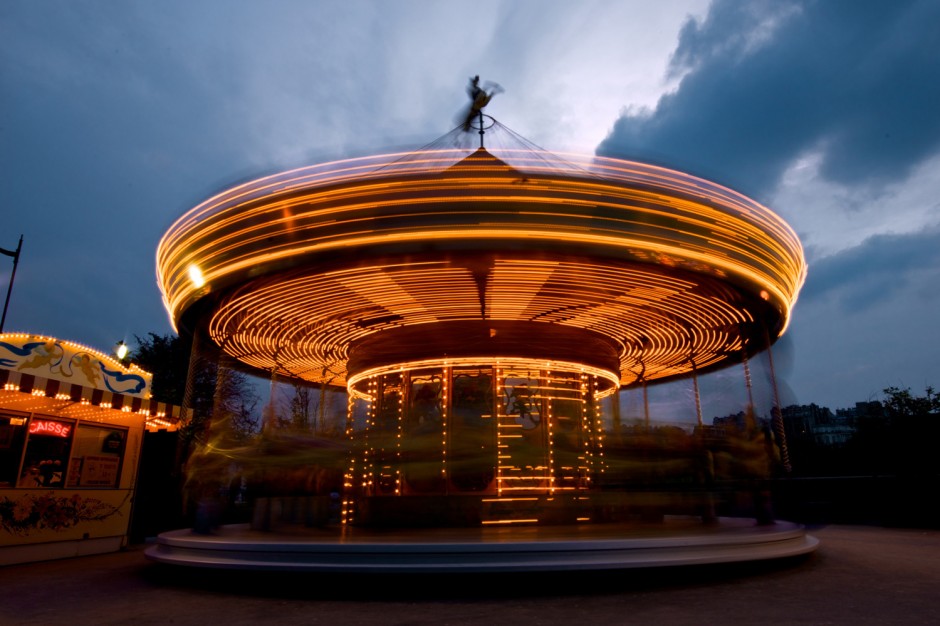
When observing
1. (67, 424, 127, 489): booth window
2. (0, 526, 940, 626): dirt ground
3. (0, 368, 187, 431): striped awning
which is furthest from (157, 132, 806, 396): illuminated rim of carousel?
(0, 526, 940, 626): dirt ground

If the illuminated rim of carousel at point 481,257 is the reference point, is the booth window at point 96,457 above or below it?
below

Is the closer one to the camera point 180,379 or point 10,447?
point 10,447

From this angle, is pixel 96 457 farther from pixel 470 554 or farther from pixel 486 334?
pixel 470 554

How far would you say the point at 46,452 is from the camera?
1020 cm

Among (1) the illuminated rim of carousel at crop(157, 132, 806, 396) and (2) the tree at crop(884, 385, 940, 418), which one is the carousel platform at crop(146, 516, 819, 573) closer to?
→ (1) the illuminated rim of carousel at crop(157, 132, 806, 396)

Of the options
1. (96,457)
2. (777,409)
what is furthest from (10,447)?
(777,409)

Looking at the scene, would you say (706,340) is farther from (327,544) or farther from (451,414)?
(327,544)

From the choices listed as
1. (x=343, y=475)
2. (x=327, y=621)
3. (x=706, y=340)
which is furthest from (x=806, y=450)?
(x=327, y=621)

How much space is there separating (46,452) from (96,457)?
3.01 ft

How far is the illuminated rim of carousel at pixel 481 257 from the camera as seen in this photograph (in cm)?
732

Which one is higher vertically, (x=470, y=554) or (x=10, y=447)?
(x=10, y=447)

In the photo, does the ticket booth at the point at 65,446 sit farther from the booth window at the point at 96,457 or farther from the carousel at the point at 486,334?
the carousel at the point at 486,334

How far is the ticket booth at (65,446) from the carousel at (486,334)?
1.93 metres

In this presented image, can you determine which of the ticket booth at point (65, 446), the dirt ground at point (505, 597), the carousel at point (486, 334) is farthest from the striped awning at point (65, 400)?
the dirt ground at point (505, 597)
